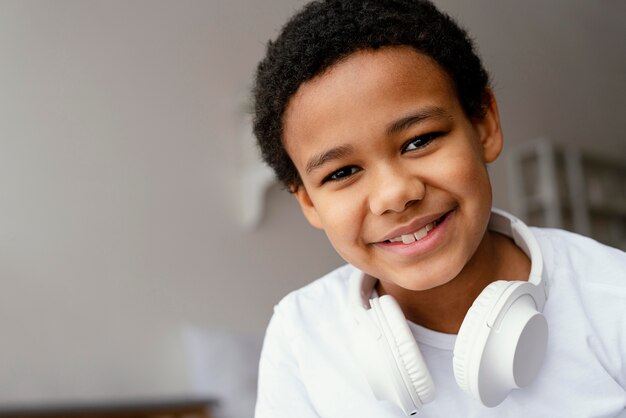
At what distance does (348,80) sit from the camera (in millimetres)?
882

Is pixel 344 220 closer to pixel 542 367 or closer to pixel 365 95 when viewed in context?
pixel 365 95

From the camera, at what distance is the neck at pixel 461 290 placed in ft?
3.29

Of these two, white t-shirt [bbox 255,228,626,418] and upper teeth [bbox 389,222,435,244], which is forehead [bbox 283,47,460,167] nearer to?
upper teeth [bbox 389,222,435,244]

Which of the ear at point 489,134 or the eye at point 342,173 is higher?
the ear at point 489,134

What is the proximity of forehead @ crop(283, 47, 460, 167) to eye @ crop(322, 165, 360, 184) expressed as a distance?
4 cm

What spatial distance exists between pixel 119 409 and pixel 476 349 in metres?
1.50

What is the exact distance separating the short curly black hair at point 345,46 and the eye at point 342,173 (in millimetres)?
122

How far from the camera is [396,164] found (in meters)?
0.86

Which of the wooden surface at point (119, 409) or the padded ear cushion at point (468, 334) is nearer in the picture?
the padded ear cushion at point (468, 334)

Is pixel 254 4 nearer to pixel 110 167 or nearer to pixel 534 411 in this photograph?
pixel 110 167

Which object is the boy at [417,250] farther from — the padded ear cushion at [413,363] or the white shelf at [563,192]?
the white shelf at [563,192]

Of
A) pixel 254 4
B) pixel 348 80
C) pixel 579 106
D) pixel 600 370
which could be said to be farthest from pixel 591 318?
pixel 579 106

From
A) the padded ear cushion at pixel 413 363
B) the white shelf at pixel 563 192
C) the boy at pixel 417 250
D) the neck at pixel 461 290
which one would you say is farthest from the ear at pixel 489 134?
the white shelf at pixel 563 192

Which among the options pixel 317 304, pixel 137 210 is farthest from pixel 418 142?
pixel 137 210
